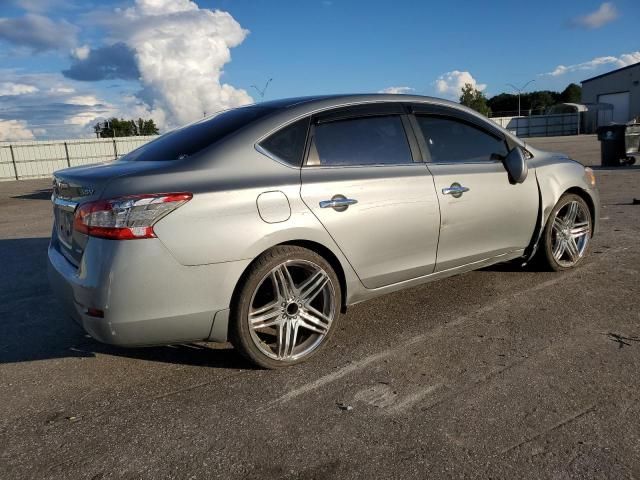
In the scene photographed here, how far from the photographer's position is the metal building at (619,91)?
64.1 m

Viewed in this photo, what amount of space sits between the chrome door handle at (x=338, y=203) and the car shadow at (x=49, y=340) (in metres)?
1.09

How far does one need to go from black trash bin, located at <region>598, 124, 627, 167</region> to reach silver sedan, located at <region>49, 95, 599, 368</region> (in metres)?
14.4

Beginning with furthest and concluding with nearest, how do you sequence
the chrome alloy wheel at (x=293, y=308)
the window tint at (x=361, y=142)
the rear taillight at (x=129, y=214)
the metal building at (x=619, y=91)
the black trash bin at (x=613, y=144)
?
the metal building at (x=619, y=91), the black trash bin at (x=613, y=144), the window tint at (x=361, y=142), the chrome alloy wheel at (x=293, y=308), the rear taillight at (x=129, y=214)

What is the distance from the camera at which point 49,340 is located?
3990 mm

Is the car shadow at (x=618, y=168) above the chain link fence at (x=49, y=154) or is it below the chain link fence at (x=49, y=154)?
below

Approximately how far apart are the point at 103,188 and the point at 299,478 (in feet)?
5.81

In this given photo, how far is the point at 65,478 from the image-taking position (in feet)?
7.82

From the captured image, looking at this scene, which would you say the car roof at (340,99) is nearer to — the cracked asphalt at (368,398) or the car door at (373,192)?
the car door at (373,192)

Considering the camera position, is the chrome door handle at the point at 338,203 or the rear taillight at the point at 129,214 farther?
the chrome door handle at the point at 338,203

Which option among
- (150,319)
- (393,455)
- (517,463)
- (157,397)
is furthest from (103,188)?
(517,463)

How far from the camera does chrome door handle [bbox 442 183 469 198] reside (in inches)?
157

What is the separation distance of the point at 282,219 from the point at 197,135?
3.07ft

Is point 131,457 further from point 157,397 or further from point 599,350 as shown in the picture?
point 599,350

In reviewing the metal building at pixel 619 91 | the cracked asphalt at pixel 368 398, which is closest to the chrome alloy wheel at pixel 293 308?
the cracked asphalt at pixel 368 398
